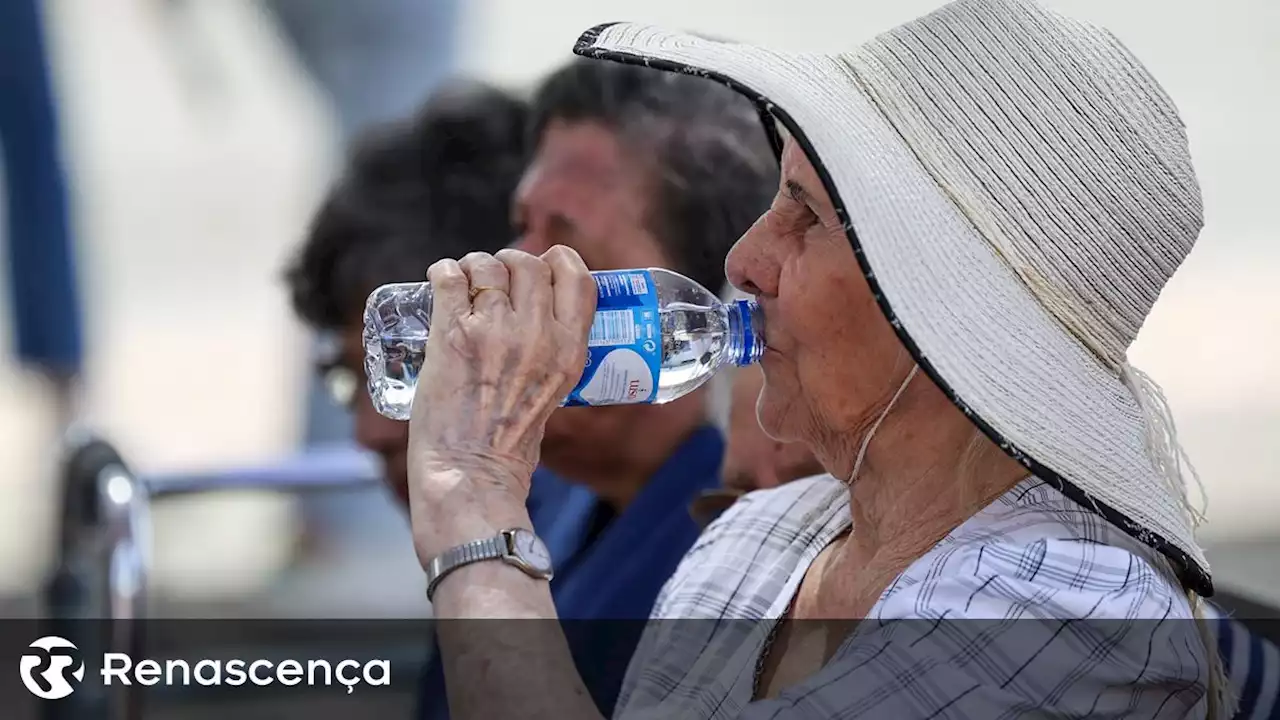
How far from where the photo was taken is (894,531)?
115 centimetres

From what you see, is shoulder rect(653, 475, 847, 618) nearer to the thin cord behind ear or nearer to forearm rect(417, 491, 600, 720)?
the thin cord behind ear

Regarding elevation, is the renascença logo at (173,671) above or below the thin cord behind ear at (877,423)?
above

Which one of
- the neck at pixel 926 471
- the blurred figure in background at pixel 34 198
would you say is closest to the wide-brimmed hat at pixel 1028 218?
the neck at pixel 926 471

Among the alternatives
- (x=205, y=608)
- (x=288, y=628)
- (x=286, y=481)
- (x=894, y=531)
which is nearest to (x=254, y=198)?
(x=205, y=608)

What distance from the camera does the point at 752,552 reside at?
1.31 meters

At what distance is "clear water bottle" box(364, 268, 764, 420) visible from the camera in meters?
1.13

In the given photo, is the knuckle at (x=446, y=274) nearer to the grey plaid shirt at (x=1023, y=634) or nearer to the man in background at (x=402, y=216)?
the grey plaid shirt at (x=1023, y=634)

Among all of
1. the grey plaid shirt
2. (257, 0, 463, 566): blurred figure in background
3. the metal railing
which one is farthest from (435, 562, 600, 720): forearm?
(257, 0, 463, 566): blurred figure in background

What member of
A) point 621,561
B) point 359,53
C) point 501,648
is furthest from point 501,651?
point 359,53

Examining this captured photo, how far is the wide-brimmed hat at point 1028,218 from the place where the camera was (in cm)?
97

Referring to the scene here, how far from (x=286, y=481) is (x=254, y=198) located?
2.99m

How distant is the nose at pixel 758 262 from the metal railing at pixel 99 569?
84 centimetres

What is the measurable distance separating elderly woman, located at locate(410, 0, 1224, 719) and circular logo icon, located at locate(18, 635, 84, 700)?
2.40ft

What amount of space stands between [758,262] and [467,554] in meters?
0.33
